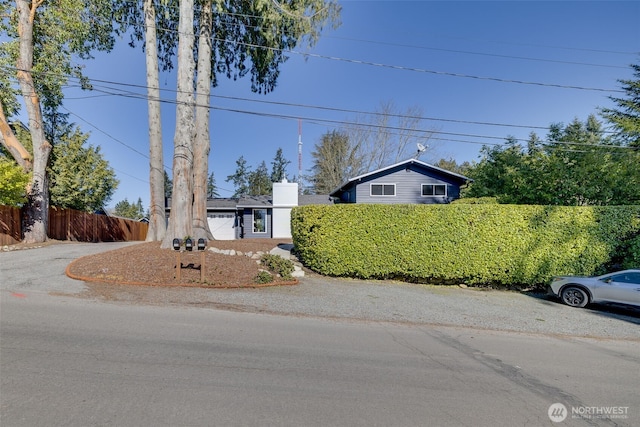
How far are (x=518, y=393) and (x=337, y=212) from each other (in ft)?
24.4

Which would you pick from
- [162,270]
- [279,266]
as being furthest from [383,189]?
[162,270]

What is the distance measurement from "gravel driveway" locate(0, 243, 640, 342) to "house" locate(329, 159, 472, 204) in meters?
11.8

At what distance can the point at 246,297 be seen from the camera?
740 cm

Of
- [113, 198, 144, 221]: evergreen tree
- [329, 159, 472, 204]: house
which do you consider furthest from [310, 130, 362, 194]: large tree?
[113, 198, 144, 221]: evergreen tree

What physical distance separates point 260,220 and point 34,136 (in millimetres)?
13968

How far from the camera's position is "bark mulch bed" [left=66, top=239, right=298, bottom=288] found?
811 centimetres

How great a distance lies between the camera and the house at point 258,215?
23469 mm

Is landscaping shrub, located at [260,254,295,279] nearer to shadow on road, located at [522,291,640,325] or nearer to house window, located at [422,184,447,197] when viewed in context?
shadow on road, located at [522,291,640,325]

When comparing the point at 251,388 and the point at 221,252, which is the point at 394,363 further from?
the point at 221,252

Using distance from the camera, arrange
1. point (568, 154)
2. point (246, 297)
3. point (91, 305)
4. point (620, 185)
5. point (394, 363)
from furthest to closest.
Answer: point (568, 154) < point (620, 185) < point (246, 297) < point (91, 305) < point (394, 363)

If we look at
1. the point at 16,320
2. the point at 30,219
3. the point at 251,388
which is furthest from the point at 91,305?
the point at 30,219

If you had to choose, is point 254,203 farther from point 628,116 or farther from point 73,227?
point 628,116

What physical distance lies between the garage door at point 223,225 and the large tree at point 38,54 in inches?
458

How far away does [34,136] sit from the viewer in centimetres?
1549
